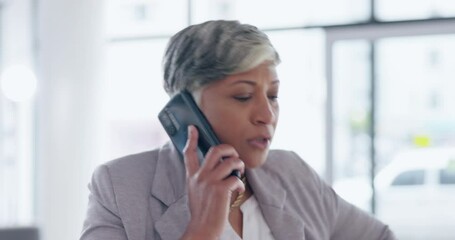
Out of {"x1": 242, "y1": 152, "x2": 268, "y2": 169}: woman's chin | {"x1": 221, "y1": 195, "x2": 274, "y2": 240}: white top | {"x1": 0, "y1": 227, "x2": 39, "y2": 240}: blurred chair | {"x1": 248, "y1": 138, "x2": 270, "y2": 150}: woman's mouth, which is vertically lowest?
{"x1": 0, "y1": 227, "x2": 39, "y2": 240}: blurred chair

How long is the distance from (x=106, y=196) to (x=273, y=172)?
363 millimetres

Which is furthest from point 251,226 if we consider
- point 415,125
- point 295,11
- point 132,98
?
point 132,98

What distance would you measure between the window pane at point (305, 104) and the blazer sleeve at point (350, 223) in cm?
406

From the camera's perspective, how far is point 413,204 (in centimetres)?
554

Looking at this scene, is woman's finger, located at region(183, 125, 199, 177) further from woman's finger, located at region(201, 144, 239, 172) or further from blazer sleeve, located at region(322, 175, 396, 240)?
blazer sleeve, located at region(322, 175, 396, 240)

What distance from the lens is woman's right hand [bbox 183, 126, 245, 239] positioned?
124 centimetres

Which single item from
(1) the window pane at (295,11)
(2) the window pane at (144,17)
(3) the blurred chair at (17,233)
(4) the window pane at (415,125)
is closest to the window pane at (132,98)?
(2) the window pane at (144,17)

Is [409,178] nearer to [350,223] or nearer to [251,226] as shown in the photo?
[350,223]

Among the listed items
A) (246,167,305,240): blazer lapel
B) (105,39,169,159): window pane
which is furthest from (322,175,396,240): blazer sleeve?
(105,39,169,159): window pane

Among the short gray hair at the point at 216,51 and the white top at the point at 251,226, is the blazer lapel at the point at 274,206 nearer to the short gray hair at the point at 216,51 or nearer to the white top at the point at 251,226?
the white top at the point at 251,226

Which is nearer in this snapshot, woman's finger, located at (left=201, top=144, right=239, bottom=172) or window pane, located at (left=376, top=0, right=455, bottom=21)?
woman's finger, located at (left=201, top=144, right=239, bottom=172)

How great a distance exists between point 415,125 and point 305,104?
0.86m

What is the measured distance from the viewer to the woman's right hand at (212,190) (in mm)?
1235

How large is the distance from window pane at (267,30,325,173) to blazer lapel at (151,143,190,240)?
13.7 feet
